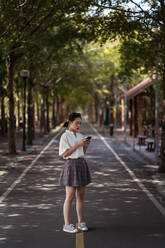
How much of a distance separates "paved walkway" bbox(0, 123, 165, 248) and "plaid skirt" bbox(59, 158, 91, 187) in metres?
0.82

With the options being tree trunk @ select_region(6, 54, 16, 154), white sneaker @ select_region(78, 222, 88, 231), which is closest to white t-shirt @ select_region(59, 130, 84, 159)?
white sneaker @ select_region(78, 222, 88, 231)

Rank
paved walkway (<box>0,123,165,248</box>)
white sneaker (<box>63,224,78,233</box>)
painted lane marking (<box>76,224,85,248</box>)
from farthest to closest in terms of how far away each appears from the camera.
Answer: white sneaker (<box>63,224,78,233</box>) < paved walkway (<box>0,123,165,248</box>) < painted lane marking (<box>76,224,85,248</box>)

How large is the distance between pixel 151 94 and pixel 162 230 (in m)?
29.2

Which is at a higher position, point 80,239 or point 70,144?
point 70,144

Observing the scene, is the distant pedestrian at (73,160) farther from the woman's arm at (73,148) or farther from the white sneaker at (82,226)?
the white sneaker at (82,226)

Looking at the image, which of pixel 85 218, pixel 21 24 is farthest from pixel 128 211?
pixel 21 24

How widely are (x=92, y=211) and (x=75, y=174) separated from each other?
238cm

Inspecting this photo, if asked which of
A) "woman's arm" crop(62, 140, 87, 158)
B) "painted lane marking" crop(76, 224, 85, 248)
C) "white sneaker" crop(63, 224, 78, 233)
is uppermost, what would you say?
"woman's arm" crop(62, 140, 87, 158)

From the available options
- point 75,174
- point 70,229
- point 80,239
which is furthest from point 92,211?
point 75,174

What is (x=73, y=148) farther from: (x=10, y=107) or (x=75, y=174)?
(x=10, y=107)

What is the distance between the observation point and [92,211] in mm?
9391

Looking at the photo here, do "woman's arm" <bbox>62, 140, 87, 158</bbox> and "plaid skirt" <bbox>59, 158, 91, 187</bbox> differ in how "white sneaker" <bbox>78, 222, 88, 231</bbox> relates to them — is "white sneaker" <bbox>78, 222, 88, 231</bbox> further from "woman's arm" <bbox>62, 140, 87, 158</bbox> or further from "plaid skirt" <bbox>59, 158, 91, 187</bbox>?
"woman's arm" <bbox>62, 140, 87, 158</bbox>

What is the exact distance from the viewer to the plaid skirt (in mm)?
7223

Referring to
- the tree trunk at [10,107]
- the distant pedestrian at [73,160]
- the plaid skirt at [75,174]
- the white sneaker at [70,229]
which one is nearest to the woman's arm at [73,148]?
the distant pedestrian at [73,160]
